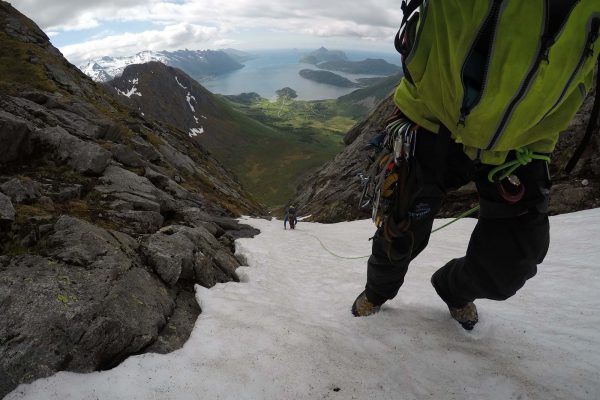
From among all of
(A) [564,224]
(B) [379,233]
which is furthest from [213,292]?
(A) [564,224]

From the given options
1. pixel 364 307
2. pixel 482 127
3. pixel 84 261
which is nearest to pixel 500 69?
pixel 482 127

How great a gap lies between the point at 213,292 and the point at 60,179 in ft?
23.9

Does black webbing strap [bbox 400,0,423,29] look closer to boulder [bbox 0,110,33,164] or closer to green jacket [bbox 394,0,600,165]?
green jacket [bbox 394,0,600,165]

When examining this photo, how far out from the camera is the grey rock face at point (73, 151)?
1288 centimetres

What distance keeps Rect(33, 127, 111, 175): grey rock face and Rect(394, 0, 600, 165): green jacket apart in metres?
→ 13.0

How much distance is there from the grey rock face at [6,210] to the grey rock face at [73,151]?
6.24m

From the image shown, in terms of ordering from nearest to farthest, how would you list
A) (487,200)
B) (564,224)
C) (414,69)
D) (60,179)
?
(414,69) < (487,200) < (60,179) < (564,224)

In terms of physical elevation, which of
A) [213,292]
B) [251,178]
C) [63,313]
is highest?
[63,313]

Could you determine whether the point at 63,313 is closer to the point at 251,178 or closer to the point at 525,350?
the point at 525,350

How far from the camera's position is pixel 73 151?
13.4m

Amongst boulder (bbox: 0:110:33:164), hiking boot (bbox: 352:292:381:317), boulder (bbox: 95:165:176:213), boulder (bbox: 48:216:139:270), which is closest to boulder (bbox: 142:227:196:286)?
boulder (bbox: 48:216:139:270)

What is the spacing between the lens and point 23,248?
5922mm

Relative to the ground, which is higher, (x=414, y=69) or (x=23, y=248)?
(x=414, y=69)

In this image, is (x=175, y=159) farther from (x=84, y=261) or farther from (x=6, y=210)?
(x=84, y=261)
